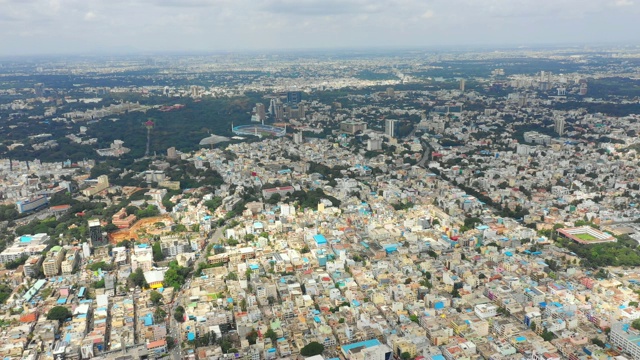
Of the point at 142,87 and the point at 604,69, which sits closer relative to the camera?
the point at 142,87

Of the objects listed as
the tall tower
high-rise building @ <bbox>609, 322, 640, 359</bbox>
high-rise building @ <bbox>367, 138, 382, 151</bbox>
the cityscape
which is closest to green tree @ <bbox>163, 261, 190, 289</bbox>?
the cityscape

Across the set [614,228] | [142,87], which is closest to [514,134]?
[614,228]

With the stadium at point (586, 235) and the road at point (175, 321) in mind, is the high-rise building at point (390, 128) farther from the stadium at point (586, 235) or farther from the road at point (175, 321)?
the road at point (175, 321)

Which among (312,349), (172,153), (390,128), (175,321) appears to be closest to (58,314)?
(175,321)

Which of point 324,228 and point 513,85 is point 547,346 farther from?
point 513,85

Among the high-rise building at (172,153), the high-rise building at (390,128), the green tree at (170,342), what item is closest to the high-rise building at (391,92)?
the high-rise building at (390,128)
